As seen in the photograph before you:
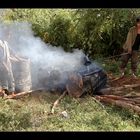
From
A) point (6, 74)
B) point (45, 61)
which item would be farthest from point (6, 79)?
point (45, 61)

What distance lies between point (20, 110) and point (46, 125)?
698 mm

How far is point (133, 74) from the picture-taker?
8.62 meters

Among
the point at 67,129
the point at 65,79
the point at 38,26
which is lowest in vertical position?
the point at 67,129

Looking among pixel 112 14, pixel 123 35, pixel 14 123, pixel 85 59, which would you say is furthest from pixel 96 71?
pixel 123 35

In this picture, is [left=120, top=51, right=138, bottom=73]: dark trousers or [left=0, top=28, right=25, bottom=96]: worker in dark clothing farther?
[left=120, top=51, right=138, bottom=73]: dark trousers

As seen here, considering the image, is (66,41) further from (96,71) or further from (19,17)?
(96,71)

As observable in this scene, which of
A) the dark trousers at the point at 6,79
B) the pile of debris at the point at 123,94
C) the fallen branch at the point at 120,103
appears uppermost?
the dark trousers at the point at 6,79

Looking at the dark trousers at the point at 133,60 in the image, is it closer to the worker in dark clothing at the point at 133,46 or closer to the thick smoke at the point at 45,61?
the worker in dark clothing at the point at 133,46

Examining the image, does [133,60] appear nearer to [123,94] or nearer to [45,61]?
[123,94]

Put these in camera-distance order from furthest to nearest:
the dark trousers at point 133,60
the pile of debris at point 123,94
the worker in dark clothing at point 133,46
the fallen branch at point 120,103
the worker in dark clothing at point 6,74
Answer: the dark trousers at point 133,60, the worker in dark clothing at point 133,46, the worker in dark clothing at point 6,74, the pile of debris at point 123,94, the fallen branch at point 120,103

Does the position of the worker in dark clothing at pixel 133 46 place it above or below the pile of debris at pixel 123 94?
above

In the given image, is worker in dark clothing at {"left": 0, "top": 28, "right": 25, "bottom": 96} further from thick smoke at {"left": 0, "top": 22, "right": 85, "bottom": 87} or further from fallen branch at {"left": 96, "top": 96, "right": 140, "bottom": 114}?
fallen branch at {"left": 96, "top": 96, "right": 140, "bottom": 114}

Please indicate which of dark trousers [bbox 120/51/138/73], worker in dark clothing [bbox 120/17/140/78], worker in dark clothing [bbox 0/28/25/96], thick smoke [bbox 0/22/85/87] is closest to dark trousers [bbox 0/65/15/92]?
worker in dark clothing [bbox 0/28/25/96]

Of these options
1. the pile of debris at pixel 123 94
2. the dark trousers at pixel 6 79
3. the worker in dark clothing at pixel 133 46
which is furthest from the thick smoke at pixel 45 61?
the worker in dark clothing at pixel 133 46
